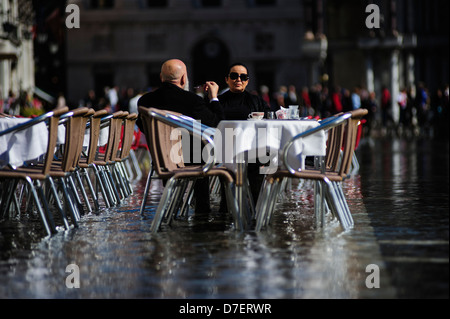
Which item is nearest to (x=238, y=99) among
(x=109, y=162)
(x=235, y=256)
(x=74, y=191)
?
(x=109, y=162)

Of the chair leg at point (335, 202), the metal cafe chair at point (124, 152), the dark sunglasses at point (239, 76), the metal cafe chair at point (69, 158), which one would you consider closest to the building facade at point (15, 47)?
the metal cafe chair at point (124, 152)

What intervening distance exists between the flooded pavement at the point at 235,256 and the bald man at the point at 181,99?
967 mm

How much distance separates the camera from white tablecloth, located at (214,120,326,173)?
7.51 meters

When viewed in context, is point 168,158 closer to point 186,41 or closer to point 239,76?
point 239,76

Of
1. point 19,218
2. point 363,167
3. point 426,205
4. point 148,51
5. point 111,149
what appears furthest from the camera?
point 148,51

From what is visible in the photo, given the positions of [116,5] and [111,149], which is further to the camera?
[116,5]

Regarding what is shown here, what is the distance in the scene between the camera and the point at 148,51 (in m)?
49.7

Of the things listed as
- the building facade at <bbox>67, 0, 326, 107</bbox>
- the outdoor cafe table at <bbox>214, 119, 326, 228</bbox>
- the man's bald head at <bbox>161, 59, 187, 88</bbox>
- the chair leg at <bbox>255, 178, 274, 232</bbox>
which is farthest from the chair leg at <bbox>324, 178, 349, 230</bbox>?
the building facade at <bbox>67, 0, 326, 107</bbox>

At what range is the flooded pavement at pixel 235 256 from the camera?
529cm

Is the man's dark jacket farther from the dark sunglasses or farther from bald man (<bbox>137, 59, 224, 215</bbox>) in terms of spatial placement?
the dark sunglasses

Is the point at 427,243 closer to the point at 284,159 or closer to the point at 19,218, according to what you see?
the point at 284,159

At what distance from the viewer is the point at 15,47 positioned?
110 ft

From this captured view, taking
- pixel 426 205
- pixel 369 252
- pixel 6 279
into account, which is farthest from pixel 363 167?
pixel 6 279

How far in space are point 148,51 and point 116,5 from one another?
119 inches
